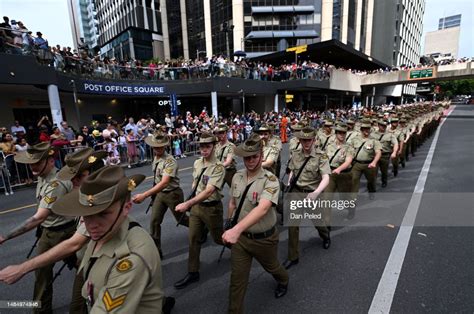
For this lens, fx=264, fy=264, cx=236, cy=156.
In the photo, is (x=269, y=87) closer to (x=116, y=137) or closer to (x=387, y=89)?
(x=116, y=137)

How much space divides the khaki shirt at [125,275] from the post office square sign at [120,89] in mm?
16715

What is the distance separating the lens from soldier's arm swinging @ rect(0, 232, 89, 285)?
1.83 metres

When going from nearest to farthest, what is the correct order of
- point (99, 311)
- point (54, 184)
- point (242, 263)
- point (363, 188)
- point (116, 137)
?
1. point (99, 311)
2. point (242, 263)
3. point (54, 184)
4. point (363, 188)
5. point (116, 137)

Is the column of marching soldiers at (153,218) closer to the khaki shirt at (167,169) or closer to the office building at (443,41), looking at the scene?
the khaki shirt at (167,169)

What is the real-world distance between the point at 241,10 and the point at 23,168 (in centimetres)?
4205

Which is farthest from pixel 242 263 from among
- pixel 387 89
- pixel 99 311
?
pixel 387 89

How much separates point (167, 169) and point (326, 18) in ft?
159

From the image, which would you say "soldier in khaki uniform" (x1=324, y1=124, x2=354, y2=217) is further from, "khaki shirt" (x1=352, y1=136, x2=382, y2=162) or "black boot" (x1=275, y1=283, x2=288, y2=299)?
"black boot" (x1=275, y1=283, x2=288, y2=299)

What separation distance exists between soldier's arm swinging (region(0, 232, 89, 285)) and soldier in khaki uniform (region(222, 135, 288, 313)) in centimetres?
138

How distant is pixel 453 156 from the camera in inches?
438

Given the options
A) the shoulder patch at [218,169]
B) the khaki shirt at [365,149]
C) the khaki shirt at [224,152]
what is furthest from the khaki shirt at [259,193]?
the khaki shirt at [365,149]

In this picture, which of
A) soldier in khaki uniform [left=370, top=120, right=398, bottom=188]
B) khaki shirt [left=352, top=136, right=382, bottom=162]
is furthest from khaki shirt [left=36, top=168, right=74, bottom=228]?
soldier in khaki uniform [left=370, top=120, right=398, bottom=188]

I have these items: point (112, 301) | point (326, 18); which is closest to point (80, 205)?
point (112, 301)

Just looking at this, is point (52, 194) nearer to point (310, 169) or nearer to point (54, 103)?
point (310, 169)
